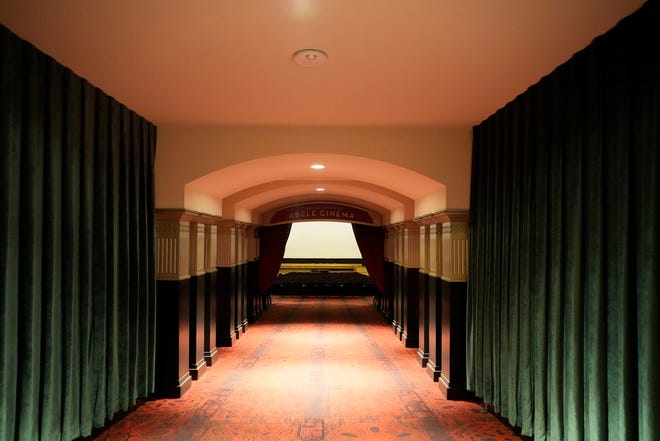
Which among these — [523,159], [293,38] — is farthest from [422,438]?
[293,38]

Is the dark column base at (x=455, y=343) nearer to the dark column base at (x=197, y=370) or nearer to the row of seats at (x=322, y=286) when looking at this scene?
the dark column base at (x=197, y=370)

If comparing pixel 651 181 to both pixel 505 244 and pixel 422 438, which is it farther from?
pixel 422 438

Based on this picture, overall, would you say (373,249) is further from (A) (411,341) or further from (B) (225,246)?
(B) (225,246)

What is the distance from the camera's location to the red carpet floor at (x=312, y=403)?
4398 millimetres

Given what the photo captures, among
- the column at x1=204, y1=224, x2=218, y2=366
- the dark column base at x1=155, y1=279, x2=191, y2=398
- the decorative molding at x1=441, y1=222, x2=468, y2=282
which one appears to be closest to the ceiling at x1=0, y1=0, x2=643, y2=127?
the decorative molding at x1=441, y1=222, x2=468, y2=282

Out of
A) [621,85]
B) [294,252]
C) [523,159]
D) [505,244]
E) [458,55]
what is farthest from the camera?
[294,252]

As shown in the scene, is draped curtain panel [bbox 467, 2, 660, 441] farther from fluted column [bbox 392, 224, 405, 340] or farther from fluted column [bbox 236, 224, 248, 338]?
fluted column [bbox 236, 224, 248, 338]

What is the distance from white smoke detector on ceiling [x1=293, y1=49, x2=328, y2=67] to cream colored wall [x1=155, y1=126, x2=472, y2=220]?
1.97m

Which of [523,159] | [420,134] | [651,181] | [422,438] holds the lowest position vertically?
[422,438]

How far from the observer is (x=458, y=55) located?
3270mm

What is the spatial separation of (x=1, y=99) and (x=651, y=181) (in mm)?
3325

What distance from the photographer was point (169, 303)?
5.43 metres

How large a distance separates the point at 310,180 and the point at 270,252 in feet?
14.5

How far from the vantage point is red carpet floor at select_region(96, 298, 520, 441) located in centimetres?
440
